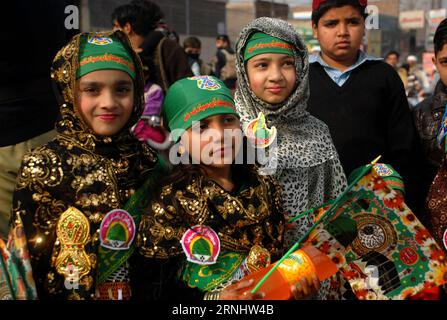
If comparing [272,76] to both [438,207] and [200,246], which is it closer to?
[200,246]

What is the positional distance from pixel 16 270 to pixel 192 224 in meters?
0.62

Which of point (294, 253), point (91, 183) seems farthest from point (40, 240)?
point (294, 253)

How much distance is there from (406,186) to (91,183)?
1.81 metres

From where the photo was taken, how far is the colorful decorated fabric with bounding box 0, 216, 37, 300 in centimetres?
192

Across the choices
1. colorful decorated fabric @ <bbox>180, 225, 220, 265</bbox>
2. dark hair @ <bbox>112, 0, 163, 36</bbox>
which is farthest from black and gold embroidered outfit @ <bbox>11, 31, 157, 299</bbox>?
dark hair @ <bbox>112, 0, 163, 36</bbox>

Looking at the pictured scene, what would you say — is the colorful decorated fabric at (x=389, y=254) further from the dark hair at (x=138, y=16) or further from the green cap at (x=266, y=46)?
the dark hair at (x=138, y=16)

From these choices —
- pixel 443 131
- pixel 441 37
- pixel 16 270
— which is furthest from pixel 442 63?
→ pixel 16 270

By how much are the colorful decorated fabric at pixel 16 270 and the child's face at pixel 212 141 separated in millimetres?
678

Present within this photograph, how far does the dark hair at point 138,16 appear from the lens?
4852mm

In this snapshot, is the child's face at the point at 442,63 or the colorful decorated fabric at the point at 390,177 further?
the child's face at the point at 442,63

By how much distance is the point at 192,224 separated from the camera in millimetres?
2143

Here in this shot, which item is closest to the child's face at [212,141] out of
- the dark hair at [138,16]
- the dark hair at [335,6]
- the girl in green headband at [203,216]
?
the girl in green headband at [203,216]

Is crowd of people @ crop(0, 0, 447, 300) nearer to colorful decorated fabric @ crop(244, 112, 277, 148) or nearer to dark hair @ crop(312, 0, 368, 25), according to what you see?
colorful decorated fabric @ crop(244, 112, 277, 148)
